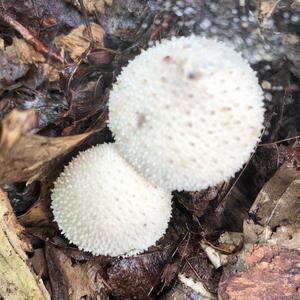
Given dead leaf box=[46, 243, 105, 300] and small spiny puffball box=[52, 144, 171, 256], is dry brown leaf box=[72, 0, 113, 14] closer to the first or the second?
small spiny puffball box=[52, 144, 171, 256]

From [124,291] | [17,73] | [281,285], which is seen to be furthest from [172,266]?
[17,73]

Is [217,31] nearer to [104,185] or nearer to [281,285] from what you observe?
[104,185]

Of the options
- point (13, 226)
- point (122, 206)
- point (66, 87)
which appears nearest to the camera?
point (122, 206)

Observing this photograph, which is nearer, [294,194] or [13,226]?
[13,226]

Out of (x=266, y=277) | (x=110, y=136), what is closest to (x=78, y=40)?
(x=110, y=136)

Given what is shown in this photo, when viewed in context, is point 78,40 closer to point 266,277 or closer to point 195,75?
point 195,75
